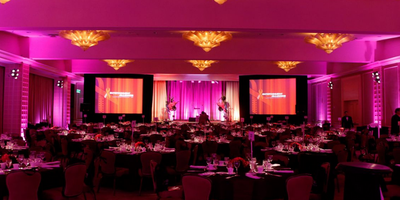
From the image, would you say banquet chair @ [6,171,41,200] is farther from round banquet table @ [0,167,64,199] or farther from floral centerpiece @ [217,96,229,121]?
floral centerpiece @ [217,96,229,121]

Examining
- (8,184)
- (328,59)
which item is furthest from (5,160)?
(328,59)

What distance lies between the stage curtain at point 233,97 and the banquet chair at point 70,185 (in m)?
20.5

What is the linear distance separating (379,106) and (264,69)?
5751 mm

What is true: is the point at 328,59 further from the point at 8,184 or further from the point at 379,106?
the point at 8,184

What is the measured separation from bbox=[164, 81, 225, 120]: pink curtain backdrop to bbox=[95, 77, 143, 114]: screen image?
16.0 feet

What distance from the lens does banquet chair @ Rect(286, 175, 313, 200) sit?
366cm

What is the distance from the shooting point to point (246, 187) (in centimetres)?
396

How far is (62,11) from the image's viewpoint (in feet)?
25.1

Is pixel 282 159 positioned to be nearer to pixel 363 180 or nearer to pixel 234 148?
pixel 363 180

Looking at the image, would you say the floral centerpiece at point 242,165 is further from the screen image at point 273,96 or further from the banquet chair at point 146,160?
the screen image at point 273,96

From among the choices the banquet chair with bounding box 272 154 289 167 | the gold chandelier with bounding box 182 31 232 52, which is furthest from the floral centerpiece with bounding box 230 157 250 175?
the gold chandelier with bounding box 182 31 232 52

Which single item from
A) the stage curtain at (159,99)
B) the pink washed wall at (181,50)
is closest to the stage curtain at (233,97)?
the stage curtain at (159,99)

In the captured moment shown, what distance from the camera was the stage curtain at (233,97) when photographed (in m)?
24.7

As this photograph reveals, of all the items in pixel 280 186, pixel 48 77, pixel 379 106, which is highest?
pixel 48 77
